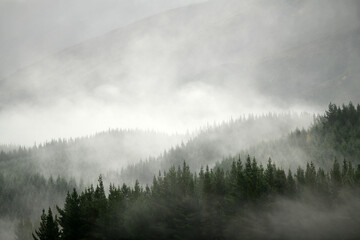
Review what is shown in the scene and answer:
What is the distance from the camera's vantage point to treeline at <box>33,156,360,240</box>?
217 feet

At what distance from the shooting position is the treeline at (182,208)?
217 ft

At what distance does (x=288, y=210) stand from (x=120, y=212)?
107 ft

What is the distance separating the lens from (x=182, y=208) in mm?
66125

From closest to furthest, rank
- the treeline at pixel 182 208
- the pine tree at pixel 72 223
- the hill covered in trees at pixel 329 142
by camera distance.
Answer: the treeline at pixel 182 208
the pine tree at pixel 72 223
the hill covered in trees at pixel 329 142

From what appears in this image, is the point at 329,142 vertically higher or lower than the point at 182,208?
higher

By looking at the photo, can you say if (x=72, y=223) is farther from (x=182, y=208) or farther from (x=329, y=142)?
(x=329, y=142)

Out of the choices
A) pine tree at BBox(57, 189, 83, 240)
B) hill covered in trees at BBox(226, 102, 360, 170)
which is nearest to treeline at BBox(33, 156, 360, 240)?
pine tree at BBox(57, 189, 83, 240)

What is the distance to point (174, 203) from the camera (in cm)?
6788

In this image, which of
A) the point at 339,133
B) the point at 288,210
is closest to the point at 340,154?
the point at 339,133

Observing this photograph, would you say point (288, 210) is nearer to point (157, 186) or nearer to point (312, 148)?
point (157, 186)

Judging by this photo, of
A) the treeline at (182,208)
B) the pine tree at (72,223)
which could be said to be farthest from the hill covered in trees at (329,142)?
the pine tree at (72,223)

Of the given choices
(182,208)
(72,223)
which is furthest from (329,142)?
(72,223)

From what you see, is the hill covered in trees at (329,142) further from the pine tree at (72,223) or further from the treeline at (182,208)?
the pine tree at (72,223)

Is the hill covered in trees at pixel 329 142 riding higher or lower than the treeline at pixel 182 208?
higher
